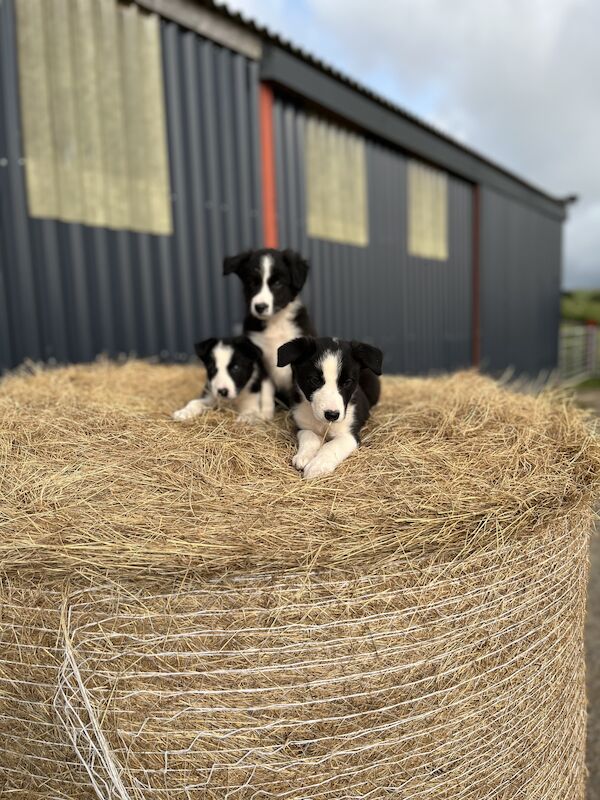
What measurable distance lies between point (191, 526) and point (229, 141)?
21.0 feet

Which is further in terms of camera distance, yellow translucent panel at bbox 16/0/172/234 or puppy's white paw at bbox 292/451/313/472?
yellow translucent panel at bbox 16/0/172/234

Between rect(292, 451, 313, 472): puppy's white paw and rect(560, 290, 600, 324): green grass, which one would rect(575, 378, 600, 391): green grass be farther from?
rect(292, 451, 313, 472): puppy's white paw

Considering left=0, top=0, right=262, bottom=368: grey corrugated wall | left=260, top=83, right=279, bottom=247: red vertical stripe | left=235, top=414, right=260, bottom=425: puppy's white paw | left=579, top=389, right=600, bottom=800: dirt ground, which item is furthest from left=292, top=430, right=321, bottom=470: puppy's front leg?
left=260, top=83, right=279, bottom=247: red vertical stripe

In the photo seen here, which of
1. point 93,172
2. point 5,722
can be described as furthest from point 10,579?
point 93,172

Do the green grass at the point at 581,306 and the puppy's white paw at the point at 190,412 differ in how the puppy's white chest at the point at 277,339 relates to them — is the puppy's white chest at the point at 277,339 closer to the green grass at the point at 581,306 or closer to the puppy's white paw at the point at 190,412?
the puppy's white paw at the point at 190,412

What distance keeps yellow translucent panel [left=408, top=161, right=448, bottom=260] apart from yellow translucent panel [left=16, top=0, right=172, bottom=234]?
239 inches

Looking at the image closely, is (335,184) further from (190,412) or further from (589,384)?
(589,384)

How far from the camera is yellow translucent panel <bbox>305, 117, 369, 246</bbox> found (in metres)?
8.40

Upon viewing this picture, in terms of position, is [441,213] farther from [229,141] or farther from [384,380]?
[384,380]

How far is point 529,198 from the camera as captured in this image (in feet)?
55.1

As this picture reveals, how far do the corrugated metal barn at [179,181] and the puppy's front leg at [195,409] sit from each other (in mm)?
2931

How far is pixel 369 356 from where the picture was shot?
2.44 m

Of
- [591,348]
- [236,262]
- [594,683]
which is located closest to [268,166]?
[236,262]

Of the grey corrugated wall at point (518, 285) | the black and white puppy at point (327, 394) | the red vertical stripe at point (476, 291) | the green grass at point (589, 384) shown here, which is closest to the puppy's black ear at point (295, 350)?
the black and white puppy at point (327, 394)
